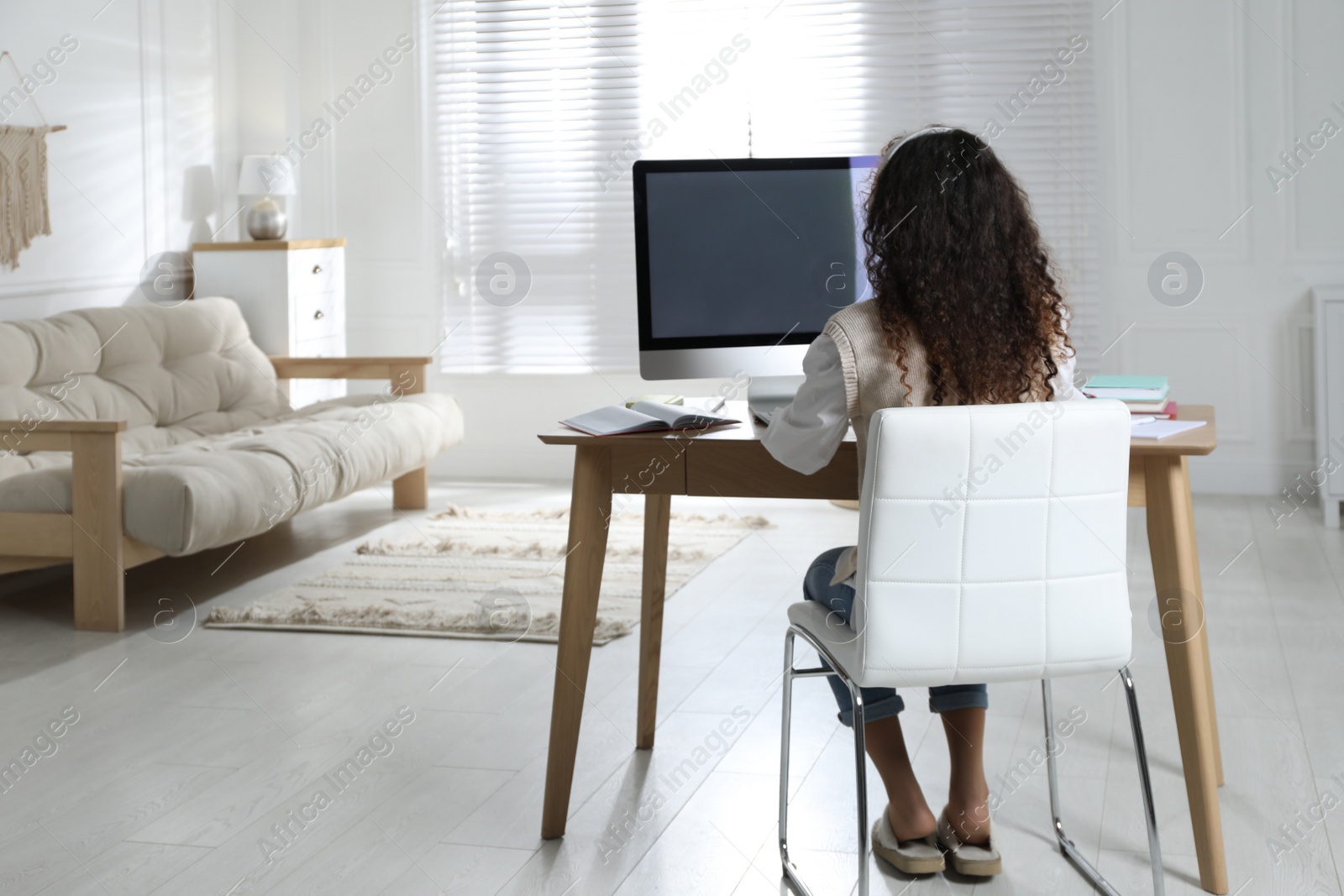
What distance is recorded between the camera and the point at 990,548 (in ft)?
4.90

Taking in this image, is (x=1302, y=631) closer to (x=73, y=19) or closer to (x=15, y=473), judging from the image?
(x=15, y=473)

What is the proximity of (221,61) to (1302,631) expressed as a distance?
14.9 ft

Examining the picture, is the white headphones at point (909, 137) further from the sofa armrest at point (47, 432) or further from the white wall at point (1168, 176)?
the white wall at point (1168, 176)

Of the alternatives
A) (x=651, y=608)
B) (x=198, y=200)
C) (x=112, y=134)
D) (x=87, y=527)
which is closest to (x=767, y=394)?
(x=651, y=608)

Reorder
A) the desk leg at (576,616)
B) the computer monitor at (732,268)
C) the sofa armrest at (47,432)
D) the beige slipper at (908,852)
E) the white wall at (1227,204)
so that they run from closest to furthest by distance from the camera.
Result: the beige slipper at (908,852), the desk leg at (576,616), the computer monitor at (732,268), the sofa armrest at (47,432), the white wall at (1227,204)

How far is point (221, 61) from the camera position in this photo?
5281mm

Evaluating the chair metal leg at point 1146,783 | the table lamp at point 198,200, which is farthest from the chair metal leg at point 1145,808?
the table lamp at point 198,200

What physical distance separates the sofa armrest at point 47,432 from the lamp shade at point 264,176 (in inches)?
84.8

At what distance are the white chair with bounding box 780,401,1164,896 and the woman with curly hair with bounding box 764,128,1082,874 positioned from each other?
0.17 m

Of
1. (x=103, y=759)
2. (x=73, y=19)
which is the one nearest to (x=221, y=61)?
(x=73, y=19)

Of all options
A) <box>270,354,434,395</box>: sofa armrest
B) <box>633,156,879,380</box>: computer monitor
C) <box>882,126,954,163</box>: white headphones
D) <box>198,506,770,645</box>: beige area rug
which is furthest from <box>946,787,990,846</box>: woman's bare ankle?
<box>270,354,434,395</box>: sofa armrest

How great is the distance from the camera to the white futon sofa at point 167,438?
3.14 m

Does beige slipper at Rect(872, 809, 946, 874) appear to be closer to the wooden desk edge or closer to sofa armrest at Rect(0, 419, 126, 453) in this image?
the wooden desk edge

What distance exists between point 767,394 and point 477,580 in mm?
1745
